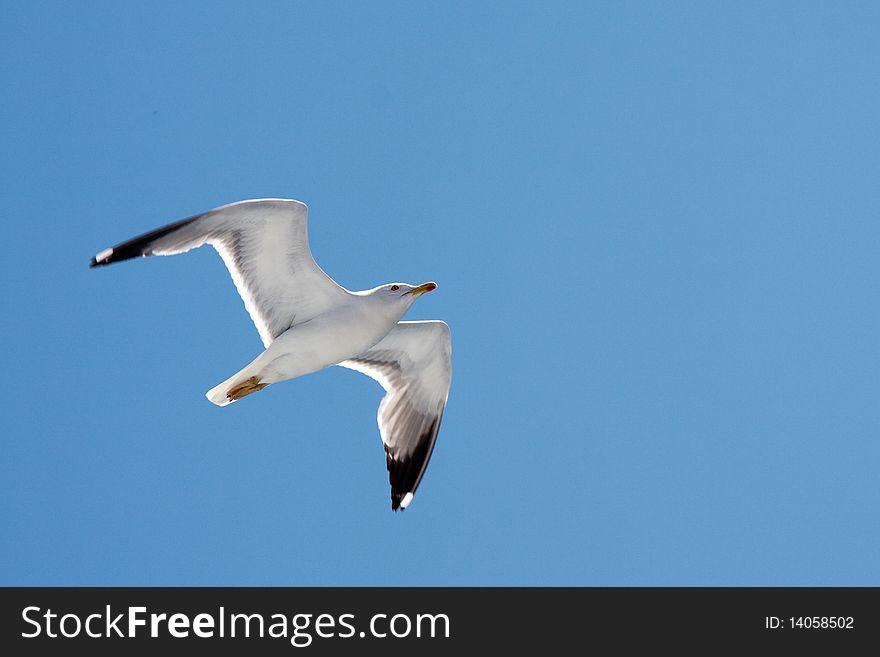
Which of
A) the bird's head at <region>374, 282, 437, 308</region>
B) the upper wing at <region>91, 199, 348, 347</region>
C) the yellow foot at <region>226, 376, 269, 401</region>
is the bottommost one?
the yellow foot at <region>226, 376, 269, 401</region>

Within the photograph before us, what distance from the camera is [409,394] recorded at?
8.76 m

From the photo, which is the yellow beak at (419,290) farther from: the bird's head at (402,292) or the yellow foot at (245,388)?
the yellow foot at (245,388)

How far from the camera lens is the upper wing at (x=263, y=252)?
744 centimetres

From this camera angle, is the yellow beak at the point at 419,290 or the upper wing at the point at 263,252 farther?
the yellow beak at the point at 419,290

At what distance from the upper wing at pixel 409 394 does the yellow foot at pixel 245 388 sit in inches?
50.4

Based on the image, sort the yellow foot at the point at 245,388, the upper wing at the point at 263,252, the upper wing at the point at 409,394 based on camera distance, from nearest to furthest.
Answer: the upper wing at the point at 263,252, the yellow foot at the point at 245,388, the upper wing at the point at 409,394

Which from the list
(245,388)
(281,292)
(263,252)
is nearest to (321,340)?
(281,292)

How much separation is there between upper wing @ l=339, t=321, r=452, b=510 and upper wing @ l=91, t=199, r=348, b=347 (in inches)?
38.0

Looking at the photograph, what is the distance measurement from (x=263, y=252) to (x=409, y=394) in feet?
6.07

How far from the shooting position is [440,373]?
8711 millimetres

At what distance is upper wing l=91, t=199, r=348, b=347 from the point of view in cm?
744

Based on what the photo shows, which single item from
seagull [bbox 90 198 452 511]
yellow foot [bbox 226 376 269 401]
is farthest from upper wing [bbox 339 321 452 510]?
yellow foot [bbox 226 376 269 401]

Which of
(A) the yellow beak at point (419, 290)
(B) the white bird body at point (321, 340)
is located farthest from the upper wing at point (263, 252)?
(A) the yellow beak at point (419, 290)

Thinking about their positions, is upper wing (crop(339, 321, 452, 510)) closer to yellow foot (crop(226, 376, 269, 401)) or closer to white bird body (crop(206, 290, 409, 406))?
white bird body (crop(206, 290, 409, 406))
